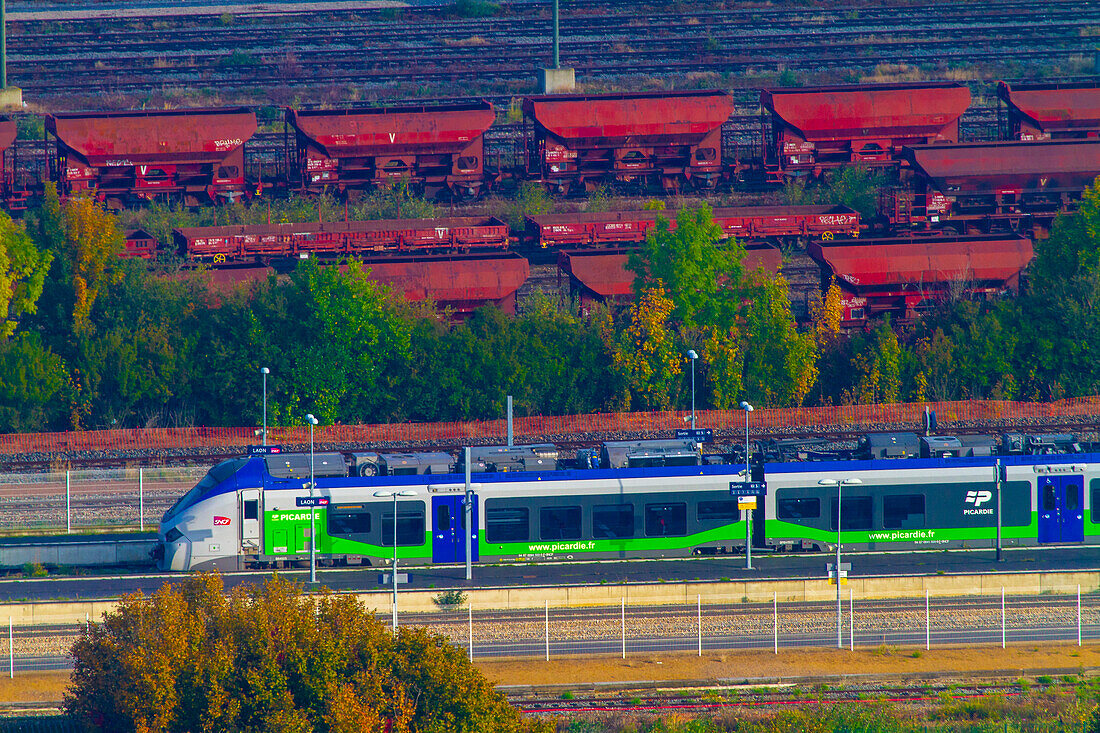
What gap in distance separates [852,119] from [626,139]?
883 cm

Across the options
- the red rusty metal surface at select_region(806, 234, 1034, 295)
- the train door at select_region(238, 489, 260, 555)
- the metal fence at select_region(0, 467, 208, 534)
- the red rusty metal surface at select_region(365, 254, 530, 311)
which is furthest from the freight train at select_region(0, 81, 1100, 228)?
the train door at select_region(238, 489, 260, 555)

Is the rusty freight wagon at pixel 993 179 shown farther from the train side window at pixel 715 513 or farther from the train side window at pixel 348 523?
the train side window at pixel 348 523

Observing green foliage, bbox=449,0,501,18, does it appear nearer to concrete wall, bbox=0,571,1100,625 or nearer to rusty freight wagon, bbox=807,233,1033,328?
rusty freight wagon, bbox=807,233,1033,328

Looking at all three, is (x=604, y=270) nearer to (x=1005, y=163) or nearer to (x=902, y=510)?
(x=1005, y=163)

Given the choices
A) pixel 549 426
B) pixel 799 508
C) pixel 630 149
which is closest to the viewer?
pixel 799 508

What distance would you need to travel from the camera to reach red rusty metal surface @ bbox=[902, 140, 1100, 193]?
54750mm

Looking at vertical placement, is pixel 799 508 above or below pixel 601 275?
below

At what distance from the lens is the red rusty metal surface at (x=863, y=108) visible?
58.1 metres

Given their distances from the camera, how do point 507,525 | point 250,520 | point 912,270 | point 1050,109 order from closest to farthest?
point 250,520 → point 507,525 → point 912,270 → point 1050,109

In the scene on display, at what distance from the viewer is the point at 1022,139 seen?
60156 millimetres

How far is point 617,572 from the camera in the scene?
31.2 m

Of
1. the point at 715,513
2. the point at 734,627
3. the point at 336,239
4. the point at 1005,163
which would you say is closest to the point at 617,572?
the point at 715,513

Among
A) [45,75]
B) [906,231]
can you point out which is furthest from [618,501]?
[45,75]

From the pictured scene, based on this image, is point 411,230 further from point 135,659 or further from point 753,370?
point 135,659
